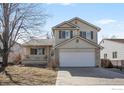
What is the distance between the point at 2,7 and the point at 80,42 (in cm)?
1056

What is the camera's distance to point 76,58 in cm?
3031

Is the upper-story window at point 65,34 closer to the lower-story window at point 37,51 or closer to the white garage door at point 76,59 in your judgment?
the white garage door at point 76,59

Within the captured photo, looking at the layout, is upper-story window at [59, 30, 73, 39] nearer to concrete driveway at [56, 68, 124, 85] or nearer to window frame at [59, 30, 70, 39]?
window frame at [59, 30, 70, 39]

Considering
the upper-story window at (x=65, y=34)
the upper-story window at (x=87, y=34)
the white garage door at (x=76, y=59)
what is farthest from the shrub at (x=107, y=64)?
the upper-story window at (x=65, y=34)

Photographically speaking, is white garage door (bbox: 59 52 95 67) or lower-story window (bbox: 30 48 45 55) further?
lower-story window (bbox: 30 48 45 55)

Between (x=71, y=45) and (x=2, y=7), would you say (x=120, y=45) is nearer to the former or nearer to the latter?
(x=71, y=45)

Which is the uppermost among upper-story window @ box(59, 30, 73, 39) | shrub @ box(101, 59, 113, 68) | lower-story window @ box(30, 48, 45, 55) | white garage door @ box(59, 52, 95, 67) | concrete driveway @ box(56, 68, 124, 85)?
upper-story window @ box(59, 30, 73, 39)

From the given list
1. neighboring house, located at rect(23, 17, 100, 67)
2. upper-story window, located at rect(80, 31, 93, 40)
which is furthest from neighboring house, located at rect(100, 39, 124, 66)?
upper-story window, located at rect(80, 31, 93, 40)

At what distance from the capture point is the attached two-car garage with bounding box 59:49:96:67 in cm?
3027

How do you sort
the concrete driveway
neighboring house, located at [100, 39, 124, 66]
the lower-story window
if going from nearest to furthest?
the concrete driveway, neighboring house, located at [100, 39, 124, 66], the lower-story window

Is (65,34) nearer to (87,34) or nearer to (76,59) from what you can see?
(87,34)

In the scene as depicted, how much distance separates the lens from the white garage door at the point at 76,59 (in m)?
30.3
